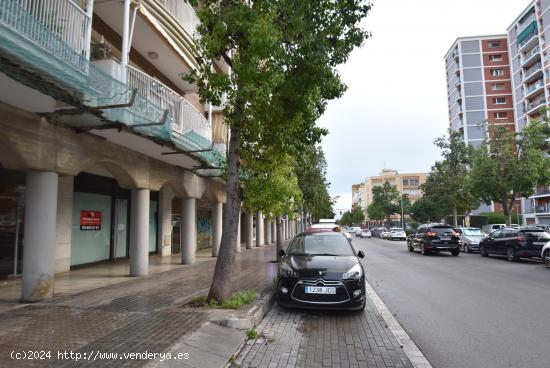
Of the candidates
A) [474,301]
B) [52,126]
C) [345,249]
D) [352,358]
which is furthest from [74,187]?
[474,301]

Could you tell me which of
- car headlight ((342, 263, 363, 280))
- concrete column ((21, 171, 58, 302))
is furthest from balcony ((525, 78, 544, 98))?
concrete column ((21, 171, 58, 302))

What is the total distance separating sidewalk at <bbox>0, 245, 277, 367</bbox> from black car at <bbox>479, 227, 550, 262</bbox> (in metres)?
13.1

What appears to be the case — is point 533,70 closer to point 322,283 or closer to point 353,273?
point 353,273

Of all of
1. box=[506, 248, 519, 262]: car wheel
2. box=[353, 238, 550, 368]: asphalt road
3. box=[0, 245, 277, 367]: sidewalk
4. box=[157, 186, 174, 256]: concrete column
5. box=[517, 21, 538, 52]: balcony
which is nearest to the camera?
box=[0, 245, 277, 367]: sidewalk

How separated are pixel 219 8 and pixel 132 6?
3.85m

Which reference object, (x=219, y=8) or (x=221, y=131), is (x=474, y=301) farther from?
(x=221, y=131)

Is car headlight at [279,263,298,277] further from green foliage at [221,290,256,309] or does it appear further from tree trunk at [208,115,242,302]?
tree trunk at [208,115,242,302]

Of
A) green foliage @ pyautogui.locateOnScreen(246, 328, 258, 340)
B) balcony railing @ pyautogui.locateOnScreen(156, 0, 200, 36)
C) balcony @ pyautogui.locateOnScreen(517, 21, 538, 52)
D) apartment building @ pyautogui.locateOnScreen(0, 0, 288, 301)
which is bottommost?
green foliage @ pyautogui.locateOnScreen(246, 328, 258, 340)

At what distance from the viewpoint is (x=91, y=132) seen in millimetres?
9047

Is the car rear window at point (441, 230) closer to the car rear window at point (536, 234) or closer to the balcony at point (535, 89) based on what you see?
the car rear window at point (536, 234)

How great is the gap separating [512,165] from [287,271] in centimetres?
2295

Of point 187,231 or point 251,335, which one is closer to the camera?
point 251,335

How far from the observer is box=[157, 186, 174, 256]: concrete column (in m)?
18.5

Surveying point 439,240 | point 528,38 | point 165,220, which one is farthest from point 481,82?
point 165,220
